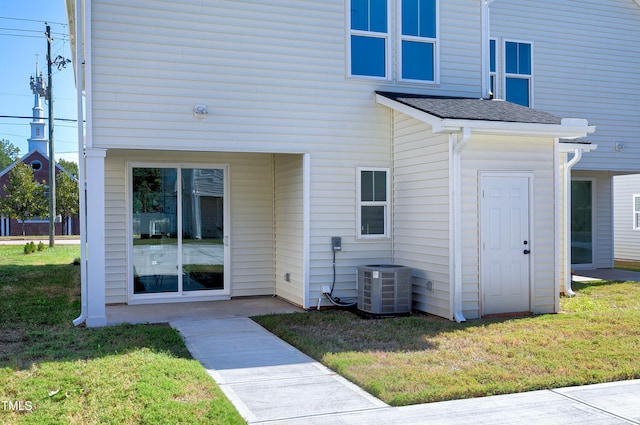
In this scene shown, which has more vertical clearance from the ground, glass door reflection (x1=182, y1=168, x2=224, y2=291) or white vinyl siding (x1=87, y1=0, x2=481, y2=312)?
white vinyl siding (x1=87, y1=0, x2=481, y2=312)

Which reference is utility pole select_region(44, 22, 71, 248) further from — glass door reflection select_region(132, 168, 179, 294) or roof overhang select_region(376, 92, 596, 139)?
roof overhang select_region(376, 92, 596, 139)

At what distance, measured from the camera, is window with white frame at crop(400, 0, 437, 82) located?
1030cm

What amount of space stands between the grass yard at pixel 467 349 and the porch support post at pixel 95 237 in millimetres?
2208

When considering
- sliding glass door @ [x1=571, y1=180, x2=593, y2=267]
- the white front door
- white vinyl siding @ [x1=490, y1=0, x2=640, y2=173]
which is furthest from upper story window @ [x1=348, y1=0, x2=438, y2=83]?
sliding glass door @ [x1=571, y1=180, x2=593, y2=267]

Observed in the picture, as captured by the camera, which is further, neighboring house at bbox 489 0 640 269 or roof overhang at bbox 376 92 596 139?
neighboring house at bbox 489 0 640 269

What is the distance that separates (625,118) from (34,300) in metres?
13.0

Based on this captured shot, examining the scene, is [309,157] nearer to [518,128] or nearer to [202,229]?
[202,229]

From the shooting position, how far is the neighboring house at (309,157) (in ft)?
28.2

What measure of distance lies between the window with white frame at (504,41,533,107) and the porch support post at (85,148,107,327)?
8.92 metres

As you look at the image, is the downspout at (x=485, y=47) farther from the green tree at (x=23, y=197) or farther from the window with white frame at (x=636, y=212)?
the green tree at (x=23, y=197)

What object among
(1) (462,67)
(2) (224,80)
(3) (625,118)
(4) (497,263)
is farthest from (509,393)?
(3) (625,118)

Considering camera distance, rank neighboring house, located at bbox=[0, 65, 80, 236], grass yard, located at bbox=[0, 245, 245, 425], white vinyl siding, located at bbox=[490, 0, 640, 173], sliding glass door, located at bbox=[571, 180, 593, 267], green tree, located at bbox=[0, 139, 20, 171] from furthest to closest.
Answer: green tree, located at bbox=[0, 139, 20, 171] < neighboring house, located at bbox=[0, 65, 80, 236] < sliding glass door, located at bbox=[571, 180, 593, 267] < white vinyl siding, located at bbox=[490, 0, 640, 173] < grass yard, located at bbox=[0, 245, 245, 425]

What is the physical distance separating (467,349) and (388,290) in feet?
7.76

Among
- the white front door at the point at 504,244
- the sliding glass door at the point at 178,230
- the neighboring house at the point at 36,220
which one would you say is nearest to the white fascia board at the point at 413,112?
the white front door at the point at 504,244
